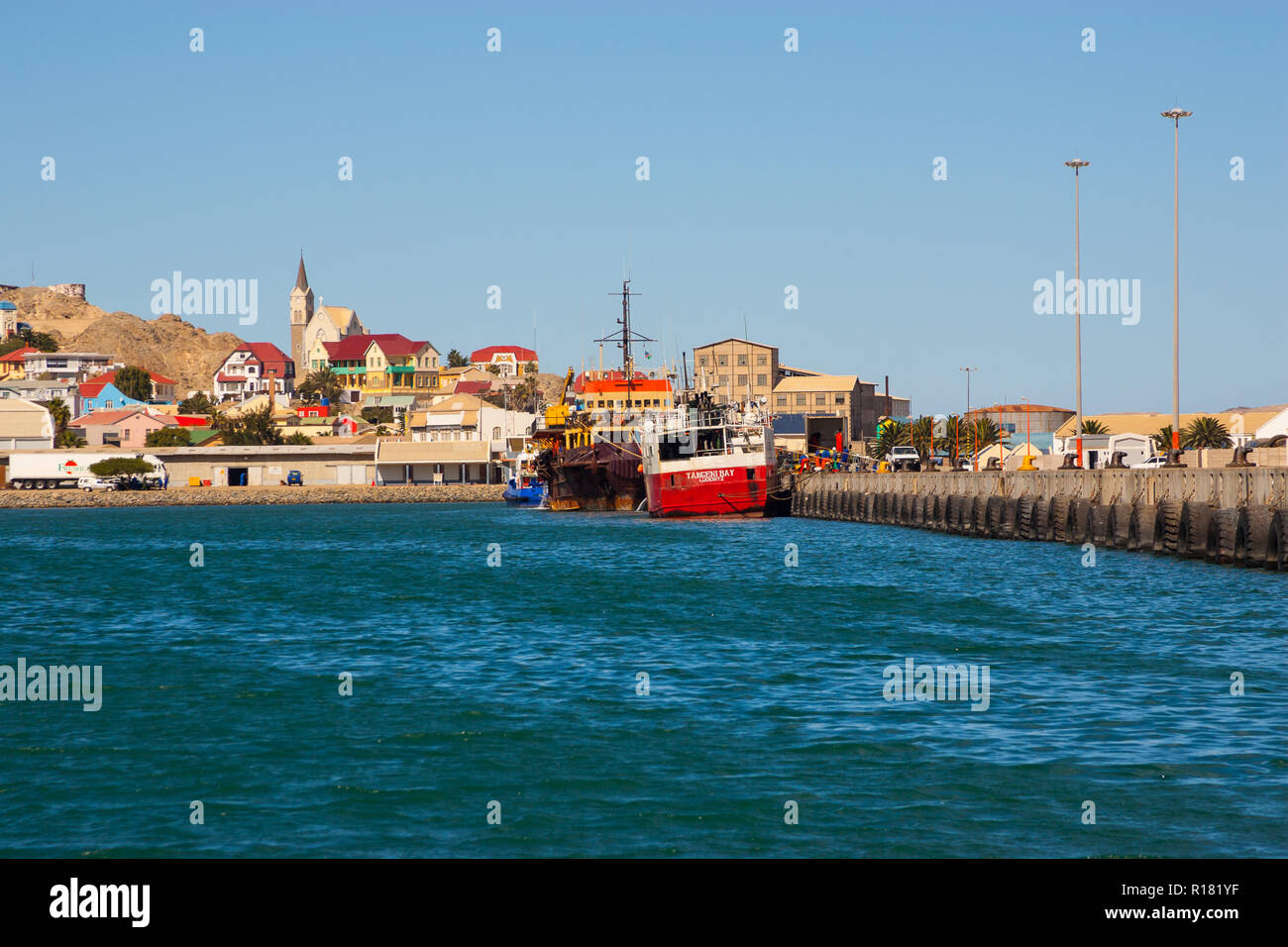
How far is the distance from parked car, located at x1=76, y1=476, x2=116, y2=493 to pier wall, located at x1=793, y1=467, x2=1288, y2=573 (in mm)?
92589

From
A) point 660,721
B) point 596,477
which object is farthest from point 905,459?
point 660,721

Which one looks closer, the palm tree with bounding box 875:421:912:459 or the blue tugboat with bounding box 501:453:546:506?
the blue tugboat with bounding box 501:453:546:506

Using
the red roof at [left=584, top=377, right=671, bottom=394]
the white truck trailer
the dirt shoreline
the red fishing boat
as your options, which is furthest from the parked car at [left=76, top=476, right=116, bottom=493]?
the red fishing boat

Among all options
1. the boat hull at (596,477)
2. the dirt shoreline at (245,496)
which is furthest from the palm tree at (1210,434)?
the dirt shoreline at (245,496)

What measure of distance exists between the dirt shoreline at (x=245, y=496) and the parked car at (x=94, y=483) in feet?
5.06

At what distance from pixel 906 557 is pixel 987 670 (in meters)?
24.2

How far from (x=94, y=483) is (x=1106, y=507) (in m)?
120

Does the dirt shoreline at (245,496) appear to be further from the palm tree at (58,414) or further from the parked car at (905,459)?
the parked car at (905,459)

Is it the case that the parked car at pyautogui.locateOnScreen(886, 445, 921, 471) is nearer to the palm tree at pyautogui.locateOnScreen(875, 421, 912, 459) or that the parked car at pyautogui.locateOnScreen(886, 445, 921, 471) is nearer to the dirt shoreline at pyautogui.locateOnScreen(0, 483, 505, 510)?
the palm tree at pyautogui.locateOnScreen(875, 421, 912, 459)

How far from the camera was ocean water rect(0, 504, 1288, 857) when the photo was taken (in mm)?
11359

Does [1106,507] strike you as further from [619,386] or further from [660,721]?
[619,386]

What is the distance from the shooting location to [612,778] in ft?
43.3

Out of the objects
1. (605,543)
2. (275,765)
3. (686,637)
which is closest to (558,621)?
(686,637)
